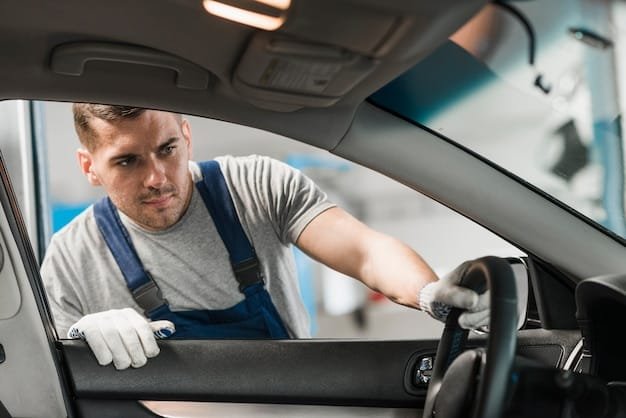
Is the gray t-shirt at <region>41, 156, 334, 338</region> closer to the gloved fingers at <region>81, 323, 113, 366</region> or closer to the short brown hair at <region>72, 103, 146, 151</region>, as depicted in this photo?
the short brown hair at <region>72, 103, 146, 151</region>

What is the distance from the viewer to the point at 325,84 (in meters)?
1.52

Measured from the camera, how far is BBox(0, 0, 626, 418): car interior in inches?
52.1

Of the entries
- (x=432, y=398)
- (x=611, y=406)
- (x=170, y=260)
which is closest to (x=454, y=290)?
(x=432, y=398)

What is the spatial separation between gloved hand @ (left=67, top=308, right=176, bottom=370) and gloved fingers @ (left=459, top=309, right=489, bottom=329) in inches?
28.8

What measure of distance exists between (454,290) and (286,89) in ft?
1.57

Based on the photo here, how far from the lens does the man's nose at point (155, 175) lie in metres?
2.37

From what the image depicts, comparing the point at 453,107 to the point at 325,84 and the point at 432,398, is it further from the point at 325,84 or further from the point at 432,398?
the point at 432,398

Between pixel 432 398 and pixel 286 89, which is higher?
pixel 286 89

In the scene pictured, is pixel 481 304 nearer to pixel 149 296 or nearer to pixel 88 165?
pixel 149 296

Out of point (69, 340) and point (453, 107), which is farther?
point (453, 107)

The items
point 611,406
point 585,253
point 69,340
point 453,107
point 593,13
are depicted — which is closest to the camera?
point 611,406

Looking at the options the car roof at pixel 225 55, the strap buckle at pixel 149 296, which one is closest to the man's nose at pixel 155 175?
the strap buckle at pixel 149 296

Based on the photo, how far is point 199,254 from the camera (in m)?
2.39

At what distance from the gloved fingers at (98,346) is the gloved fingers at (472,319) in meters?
0.80
